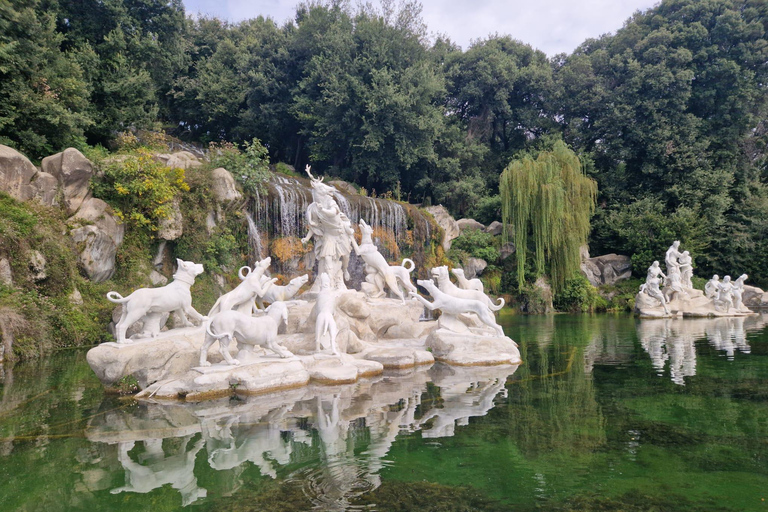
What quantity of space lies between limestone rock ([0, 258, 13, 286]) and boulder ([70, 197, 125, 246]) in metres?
2.66

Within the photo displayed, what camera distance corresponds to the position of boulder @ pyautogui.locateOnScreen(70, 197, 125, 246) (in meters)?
13.1

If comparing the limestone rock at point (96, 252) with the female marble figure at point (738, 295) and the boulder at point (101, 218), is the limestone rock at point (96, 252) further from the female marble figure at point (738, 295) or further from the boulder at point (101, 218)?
the female marble figure at point (738, 295)

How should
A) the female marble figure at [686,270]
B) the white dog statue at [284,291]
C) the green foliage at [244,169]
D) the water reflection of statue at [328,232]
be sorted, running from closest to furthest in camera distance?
the white dog statue at [284,291] → the water reflection of statue at [328,232] → the green foliage at [244,169] → the female marble figure at [686,270]

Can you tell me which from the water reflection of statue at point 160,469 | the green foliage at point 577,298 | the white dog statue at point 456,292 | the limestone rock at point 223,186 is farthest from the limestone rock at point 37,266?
the green foliage at point 577,298

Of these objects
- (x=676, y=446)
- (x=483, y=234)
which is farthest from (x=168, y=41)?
(x=676, y=446)

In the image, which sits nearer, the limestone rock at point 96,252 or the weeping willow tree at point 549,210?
the limestone rock at point 96,252

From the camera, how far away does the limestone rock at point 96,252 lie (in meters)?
12.6

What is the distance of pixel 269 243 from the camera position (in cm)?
1712

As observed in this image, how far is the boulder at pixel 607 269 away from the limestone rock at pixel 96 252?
73.1 feet

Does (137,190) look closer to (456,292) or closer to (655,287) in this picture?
(456,292)

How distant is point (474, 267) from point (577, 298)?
5.12 metres

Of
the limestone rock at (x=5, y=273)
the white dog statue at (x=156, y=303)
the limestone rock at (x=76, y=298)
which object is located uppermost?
the limestone rock at (x=5, y=273)

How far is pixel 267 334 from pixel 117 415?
214cm

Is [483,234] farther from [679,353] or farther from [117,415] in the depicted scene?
[117,415]
